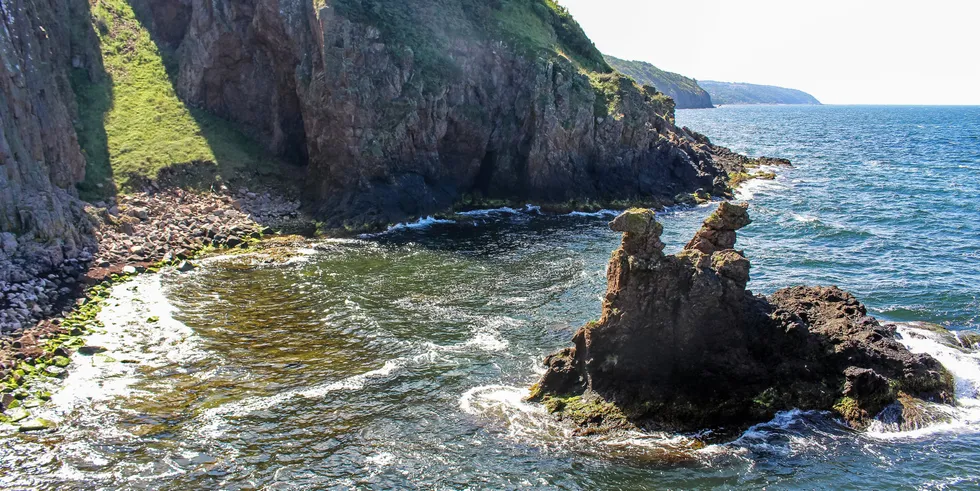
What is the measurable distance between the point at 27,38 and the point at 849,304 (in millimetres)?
51378

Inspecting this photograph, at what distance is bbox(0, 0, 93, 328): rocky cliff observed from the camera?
3284 cm

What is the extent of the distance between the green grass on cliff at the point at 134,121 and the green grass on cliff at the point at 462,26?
16431 mm

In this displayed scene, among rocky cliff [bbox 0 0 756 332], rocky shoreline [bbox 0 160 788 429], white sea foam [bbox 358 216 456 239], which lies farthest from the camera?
rocky cliff [bbox 0 0 756 332]

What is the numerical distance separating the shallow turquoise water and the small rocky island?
878mm

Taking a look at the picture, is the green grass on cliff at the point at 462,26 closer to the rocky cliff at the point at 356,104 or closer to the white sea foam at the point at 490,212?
the rocky cliff at the point at 356,104

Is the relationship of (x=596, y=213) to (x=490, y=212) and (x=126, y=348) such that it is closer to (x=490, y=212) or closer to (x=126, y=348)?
(x=490, y=212)

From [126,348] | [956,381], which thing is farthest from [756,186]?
[126,348]

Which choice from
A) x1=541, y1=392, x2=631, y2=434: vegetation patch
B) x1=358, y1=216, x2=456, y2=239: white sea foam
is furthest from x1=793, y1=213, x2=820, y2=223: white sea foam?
x1=541, y1=392, x2=631, y2=434: vegetation patch

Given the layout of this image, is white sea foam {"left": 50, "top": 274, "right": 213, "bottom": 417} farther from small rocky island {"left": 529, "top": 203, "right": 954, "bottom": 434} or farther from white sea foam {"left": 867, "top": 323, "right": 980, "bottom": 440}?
white sea foam {"left": 867, "top": 323, "right": 980, "bottom": 440}

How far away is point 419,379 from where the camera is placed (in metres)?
25.6

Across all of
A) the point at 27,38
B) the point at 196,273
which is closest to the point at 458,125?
the point at 196,273

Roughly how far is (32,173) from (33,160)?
1.55m

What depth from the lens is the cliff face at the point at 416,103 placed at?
54.3 meters

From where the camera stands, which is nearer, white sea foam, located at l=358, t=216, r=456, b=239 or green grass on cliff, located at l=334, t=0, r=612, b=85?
white sea foam, located at l=358, t=216, r=456, b=239
